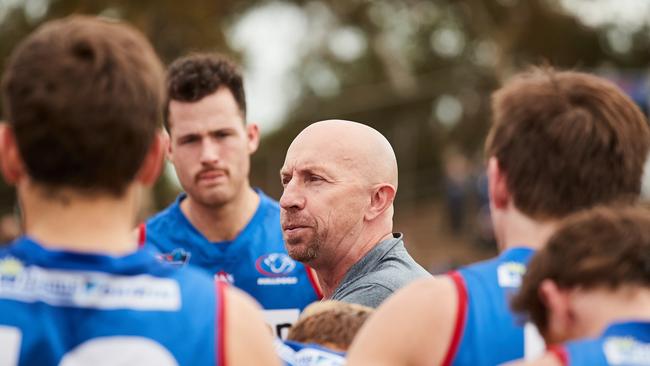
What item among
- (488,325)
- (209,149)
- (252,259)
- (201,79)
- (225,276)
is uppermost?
(201,79)

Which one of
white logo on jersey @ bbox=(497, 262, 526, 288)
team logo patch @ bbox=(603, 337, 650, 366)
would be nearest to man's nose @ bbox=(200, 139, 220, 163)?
white logo on jersey @ bbox=(497, 262, 526, 288)

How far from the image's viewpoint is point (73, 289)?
230cm

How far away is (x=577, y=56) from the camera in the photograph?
37.3 meters

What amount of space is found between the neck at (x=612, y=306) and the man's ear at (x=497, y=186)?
0.48 meters

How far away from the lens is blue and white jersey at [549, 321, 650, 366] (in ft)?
7.39

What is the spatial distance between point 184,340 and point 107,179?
439 millimetres

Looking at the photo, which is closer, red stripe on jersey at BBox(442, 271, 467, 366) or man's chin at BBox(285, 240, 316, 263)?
red stripe on jersey at BBox(442, 271, 467, 366)

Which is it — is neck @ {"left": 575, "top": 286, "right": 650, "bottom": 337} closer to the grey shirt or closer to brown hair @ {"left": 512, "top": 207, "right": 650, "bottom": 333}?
brown hair @ {"left": 512, "top": 207, "right": 650, "bottom": 333}

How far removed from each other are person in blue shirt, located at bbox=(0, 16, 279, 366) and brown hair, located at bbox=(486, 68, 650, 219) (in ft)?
2.90

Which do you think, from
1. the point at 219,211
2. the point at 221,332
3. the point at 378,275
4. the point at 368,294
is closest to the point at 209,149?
the point at 219,211

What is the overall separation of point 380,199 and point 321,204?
334 millimetres

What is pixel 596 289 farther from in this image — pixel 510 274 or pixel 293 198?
pixel 293 198

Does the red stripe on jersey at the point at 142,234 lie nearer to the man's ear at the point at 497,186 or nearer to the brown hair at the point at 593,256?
the man's ear at the point at 497,186

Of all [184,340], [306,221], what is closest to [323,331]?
[184,340]
